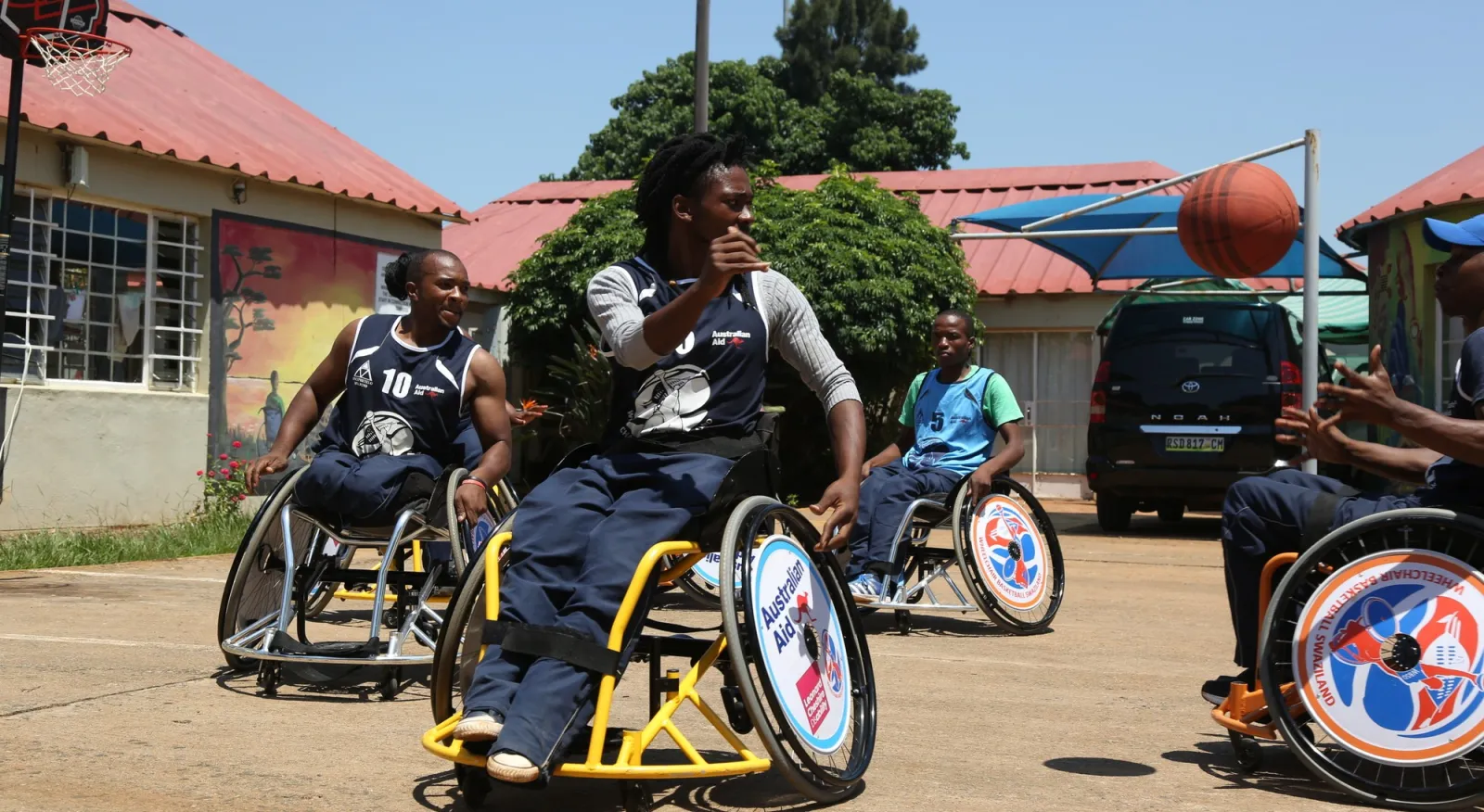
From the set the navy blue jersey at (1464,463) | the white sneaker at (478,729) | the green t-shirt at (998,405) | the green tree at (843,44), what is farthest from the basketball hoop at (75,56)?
the green tree at (843,44)

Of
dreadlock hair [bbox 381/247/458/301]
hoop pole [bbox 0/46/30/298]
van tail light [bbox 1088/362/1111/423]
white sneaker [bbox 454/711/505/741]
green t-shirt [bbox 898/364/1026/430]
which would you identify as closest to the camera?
white sneaker [bbox 454/711/505/741]

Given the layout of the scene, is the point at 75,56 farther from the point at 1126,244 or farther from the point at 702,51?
the point at 1126,244

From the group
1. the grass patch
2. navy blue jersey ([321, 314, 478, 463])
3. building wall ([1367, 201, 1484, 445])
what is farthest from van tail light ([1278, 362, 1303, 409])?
navy blue jersey ([321, 314, 478, 463])

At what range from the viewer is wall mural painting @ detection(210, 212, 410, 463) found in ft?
45.3

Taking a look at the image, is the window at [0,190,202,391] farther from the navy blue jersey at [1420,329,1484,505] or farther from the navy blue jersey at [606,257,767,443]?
the navy blue jersey at [1420,329,1484,505]

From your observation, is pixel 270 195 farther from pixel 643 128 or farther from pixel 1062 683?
pixel 643 128

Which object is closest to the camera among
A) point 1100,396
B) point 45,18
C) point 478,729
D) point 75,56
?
point 478,729

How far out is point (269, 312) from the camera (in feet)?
47.1

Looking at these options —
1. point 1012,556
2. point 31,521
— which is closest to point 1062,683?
point 1012,556

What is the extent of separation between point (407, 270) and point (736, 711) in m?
3.45

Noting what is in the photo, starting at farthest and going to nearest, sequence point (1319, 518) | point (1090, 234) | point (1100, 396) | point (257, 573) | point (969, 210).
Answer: point (969, 210)
point (1090, 234)
point (1100, 396)
point (257, 573)
point (1319, 518)

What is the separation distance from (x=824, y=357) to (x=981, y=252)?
19105mm

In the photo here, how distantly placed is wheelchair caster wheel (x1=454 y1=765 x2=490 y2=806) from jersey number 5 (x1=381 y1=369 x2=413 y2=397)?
8.39ft

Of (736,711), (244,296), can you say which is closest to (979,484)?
(736,711)
